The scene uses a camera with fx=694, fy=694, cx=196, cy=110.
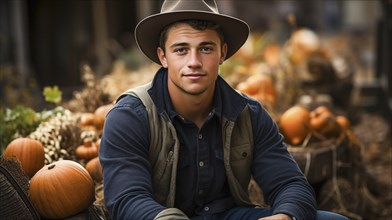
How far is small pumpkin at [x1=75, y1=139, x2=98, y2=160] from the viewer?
4.75m

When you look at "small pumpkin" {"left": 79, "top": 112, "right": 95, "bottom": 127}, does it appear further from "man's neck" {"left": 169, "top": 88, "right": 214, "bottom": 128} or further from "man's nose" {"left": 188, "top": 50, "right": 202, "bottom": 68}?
"man's nose" {"left": 188, "top": 50, "right": 202, "bottom": 68}

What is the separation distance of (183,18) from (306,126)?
2.46m

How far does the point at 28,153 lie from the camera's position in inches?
168

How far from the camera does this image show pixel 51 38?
1395 centimetres

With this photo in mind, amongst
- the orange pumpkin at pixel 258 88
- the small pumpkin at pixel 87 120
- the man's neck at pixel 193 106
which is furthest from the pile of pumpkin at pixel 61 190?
the orange pumpkin at pixel 258 88

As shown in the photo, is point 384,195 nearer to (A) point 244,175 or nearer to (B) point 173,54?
(A) point 244,175

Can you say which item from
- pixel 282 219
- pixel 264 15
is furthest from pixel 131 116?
pixel 264 15

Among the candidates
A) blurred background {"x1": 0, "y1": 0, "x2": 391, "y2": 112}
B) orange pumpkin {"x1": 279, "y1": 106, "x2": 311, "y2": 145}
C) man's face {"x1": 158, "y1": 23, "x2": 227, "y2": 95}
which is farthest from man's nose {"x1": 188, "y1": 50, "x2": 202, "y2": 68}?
blurred background {"x1": 0, "y1": 0, "x2": 391, "y2": 112}

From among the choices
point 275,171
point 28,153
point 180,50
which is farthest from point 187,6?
point 28,153

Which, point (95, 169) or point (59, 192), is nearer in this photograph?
point (59, 192)

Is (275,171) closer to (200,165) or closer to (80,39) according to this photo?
(200,165)

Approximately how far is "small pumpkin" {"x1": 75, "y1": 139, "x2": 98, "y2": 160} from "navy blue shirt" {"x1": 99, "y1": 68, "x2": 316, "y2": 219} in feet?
4.03

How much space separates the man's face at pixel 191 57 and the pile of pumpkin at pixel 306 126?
7.43 ft

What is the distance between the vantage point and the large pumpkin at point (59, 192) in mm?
3631
